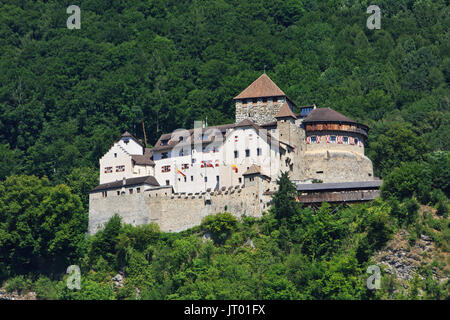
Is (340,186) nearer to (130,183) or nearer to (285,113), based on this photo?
(285,113)

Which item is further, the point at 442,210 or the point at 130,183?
the point at 130,183

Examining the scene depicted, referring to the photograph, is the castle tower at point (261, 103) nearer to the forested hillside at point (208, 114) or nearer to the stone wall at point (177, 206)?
the forested hillside at point (208, 114)

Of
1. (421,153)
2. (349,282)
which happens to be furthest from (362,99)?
(349,282)

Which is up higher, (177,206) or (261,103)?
(261,103)

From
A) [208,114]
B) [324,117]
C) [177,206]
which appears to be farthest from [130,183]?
[208,114]

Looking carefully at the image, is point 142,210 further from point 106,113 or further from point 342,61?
point 342,61

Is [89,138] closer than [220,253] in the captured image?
No
